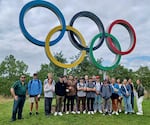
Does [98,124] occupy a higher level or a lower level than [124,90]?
lower

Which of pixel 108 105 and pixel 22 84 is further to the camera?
pixel 108 105

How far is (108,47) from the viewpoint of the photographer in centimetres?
1382

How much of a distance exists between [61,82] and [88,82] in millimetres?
1198

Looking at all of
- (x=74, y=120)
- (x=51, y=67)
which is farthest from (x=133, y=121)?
(x=51, y=67)

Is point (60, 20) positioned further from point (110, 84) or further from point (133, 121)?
point (133, 121)

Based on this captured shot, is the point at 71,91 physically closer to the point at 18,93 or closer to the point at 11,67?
the point at 18,93

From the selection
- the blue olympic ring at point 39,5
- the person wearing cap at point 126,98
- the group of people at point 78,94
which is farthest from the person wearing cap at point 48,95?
the person wearing cap at point 126,98

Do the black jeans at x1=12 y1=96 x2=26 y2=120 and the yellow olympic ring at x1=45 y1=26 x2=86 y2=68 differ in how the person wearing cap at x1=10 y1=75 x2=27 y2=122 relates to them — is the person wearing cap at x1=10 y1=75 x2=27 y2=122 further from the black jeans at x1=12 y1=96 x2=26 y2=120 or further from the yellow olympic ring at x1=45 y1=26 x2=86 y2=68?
the yellow olympic ring at x1=45 y1=26 x2=86 y2=68

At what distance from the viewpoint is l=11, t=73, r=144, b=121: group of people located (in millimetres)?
11284

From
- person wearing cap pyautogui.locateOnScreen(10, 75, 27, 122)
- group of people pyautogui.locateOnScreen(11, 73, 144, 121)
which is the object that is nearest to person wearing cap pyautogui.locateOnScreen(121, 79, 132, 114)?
group of people pyautogui.locateOnScreen(11, 73, 144, 121)

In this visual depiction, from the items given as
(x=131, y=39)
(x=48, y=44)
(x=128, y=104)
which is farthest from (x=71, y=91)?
(x=131, y=39)

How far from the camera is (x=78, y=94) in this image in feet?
38.9

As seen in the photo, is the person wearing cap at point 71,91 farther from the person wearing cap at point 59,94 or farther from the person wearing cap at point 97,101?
the person wearing cap at point 97,101

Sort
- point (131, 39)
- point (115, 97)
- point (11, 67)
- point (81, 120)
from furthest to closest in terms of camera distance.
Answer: point (11, 67) < point (131, 39) < point (115, 97) < point (81, 120)
